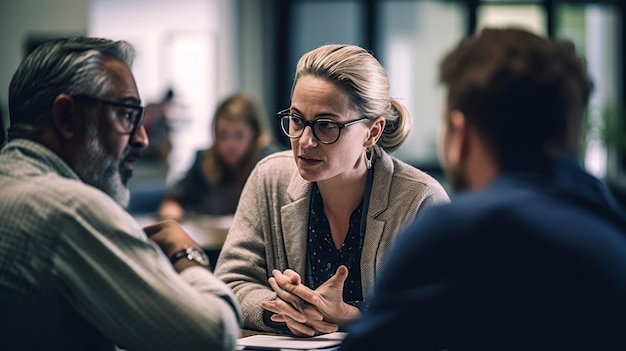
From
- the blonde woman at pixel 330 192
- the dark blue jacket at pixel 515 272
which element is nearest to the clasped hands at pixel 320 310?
the blonde woman at pixel 330 192

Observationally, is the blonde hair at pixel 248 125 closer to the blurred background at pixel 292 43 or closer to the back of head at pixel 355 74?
the back of head at pixel 355 74

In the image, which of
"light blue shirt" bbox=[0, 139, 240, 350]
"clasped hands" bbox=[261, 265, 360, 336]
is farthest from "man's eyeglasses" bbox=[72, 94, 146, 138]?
"clasped hands" bbox=[261, 265, 360, 336]

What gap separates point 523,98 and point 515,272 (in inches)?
9.8

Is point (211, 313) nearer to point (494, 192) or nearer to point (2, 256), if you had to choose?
point (2, 256)

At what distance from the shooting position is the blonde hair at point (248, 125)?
5.21 m

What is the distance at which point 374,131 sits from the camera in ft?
8.46

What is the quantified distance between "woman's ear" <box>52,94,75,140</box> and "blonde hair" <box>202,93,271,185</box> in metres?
3.37

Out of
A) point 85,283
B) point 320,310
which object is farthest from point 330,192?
point 85,283

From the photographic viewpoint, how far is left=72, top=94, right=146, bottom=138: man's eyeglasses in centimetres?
184

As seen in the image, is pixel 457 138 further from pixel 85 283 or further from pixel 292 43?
pixel 292 43

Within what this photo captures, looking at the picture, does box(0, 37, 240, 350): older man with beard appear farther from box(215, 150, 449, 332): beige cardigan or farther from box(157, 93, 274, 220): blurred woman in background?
box(157, 93, 274, 220): blurred woman in background

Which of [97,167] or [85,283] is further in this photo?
[97,167]

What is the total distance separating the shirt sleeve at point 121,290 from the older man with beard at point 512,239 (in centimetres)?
33

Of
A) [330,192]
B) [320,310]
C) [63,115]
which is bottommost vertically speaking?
[320,310]
